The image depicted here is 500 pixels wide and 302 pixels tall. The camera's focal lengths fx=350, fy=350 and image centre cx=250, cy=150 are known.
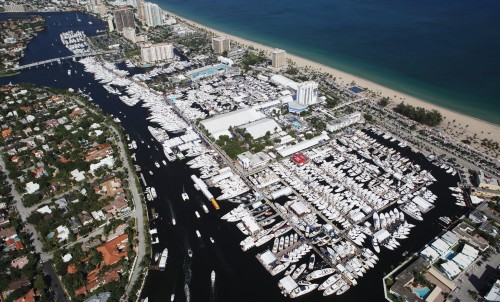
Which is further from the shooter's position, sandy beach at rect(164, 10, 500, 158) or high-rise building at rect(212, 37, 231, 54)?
high-rise building at rect(212, 37, 231, 54)

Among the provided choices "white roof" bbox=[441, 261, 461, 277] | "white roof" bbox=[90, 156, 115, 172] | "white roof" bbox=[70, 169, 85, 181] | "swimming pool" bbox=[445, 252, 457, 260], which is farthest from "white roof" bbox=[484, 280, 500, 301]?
"white roof" bbox=[70, 169, 85, 181]

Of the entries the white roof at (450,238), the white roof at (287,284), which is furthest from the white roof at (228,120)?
the white roof at (450,238)

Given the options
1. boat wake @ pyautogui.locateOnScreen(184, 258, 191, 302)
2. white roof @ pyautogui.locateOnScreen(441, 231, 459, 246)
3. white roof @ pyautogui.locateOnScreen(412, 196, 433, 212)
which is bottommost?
boat wake @ pyautogui.locateOnScreen(184, 258, 191, 302)

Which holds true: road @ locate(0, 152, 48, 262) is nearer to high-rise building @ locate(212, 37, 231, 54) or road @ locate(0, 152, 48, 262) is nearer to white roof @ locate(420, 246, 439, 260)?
white roof @ locate(420, 246, 439, 260)

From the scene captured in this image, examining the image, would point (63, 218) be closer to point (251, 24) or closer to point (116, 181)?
point (116, 181)

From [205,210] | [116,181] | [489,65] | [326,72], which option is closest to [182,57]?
[326,72]

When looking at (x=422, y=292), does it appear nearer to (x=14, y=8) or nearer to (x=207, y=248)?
(x=207, y=248)

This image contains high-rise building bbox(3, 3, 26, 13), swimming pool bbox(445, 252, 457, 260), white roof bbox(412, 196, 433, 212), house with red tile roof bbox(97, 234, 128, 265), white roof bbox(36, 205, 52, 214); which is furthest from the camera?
high-rise building bbox(3, 3, 26, 13)
